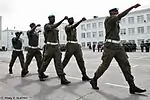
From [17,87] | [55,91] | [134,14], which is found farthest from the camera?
[134,14]

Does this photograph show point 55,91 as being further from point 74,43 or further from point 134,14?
point 134,14

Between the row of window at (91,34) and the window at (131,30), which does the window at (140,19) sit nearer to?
the window at (131,30)

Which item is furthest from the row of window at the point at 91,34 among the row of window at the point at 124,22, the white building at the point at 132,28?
the row of window at the point at 124,22

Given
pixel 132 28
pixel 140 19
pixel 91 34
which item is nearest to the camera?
pixel 140 19

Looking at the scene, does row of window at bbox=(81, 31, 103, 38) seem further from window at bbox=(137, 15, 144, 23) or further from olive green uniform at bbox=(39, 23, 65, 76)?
olive green uniform at bbox=(39, 23, 65, 76)

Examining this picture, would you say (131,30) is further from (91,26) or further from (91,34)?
(91,26)

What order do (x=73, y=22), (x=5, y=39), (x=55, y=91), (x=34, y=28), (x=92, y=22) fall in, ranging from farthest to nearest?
1. (x=5, y=39)
2. (x=92, y=22)
3. (x=34, y=28)
4. (x=73, y=22)
5. (x=55, y=91)

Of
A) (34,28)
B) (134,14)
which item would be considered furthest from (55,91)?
(134,14)

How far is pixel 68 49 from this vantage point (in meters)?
8.92

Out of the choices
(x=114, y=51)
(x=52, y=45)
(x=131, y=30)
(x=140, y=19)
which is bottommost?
(x=114, y=51)

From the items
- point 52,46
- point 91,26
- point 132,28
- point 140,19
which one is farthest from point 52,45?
point 91,26

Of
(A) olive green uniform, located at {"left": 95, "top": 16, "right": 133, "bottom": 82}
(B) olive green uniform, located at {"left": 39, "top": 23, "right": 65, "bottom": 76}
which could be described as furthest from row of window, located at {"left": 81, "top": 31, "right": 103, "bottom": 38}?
(A) olive green uniform, located at {"left": 95, "top": 16, "right": 133, "bottom": 82}

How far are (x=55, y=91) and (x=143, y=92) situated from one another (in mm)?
2198

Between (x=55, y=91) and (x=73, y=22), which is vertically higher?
(x=73, y=22)
